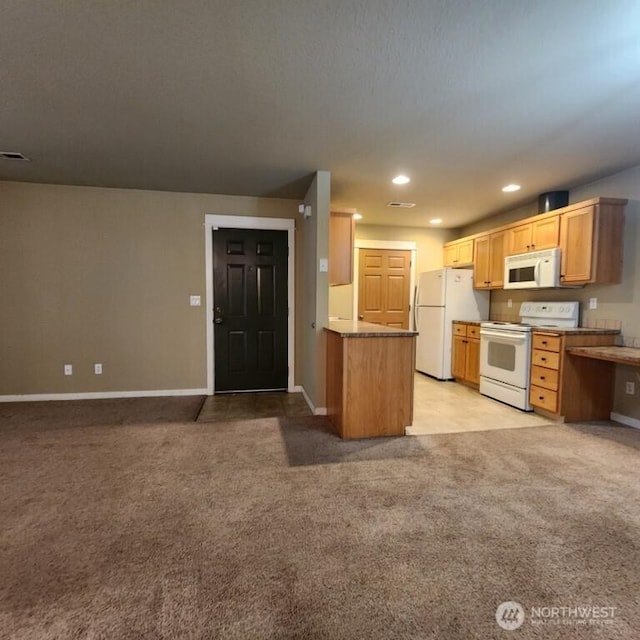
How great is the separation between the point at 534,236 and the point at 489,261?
76 centimetres

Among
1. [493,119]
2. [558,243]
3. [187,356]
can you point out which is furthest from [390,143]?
[187,356]

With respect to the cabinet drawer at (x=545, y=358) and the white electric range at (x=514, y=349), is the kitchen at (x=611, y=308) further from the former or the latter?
the cabinet drawer at (x=545, y=358)

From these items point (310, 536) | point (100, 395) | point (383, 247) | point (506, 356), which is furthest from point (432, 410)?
point (100, 395)

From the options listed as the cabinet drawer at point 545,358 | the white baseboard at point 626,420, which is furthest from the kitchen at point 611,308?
the cabinet drawer at point 545,358

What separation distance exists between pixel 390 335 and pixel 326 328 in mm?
695

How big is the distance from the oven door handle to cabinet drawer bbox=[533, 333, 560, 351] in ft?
0.35

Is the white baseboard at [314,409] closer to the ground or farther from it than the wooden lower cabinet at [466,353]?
closer to the ground

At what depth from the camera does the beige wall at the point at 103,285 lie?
3.83 m

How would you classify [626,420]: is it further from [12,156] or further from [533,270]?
[12,156]

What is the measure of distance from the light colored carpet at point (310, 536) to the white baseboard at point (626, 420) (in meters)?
0.55

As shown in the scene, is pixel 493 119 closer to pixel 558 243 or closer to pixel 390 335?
pixel 390 335

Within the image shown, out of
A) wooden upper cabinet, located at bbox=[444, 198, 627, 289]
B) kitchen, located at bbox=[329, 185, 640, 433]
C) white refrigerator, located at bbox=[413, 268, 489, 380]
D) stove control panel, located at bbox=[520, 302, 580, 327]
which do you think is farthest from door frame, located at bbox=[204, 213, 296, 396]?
stove control panel, located at bbox=[520, 302, 580, 327]

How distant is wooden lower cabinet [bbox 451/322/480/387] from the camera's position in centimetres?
455

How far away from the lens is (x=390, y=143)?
2.75 metres
